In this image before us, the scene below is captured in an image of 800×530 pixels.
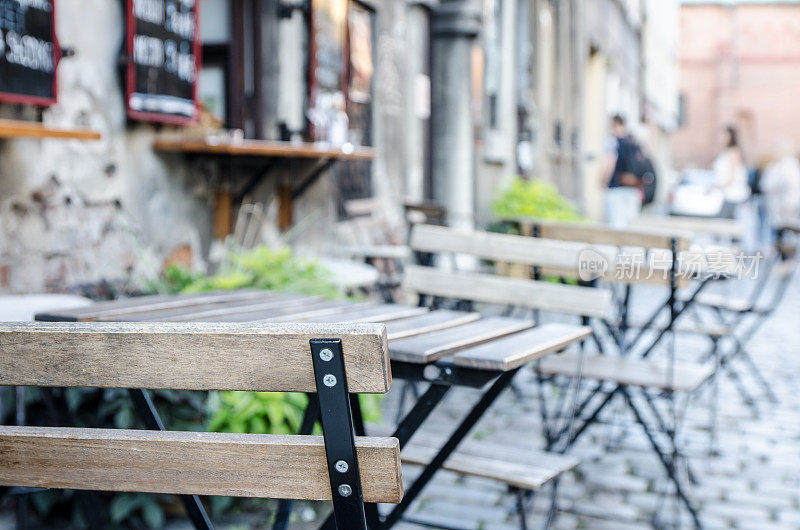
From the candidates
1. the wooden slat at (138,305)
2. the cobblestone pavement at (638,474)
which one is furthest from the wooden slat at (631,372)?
the wooden slat at (138,305)

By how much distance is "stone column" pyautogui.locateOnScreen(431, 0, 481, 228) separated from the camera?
1065 centimetres

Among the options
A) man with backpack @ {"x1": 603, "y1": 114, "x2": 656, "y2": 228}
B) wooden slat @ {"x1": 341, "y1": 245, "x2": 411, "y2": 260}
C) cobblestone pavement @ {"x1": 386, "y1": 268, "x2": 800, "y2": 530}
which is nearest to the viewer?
cobblestone pavement @ {"x1": 386, "y1": 268, "x2": 800, "y2": 530}


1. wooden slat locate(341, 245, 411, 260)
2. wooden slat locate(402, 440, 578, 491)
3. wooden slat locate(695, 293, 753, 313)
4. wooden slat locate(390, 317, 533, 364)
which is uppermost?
wooden slat locate(390, 317, 533, 364)

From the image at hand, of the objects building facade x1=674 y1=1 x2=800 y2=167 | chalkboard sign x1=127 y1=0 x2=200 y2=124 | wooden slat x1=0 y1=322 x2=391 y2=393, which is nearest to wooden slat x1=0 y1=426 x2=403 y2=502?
wooden slat x1=0 y1=322 x2=391 y2=393

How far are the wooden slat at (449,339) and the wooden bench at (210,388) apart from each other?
649mm

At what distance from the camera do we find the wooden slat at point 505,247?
392 centimetres

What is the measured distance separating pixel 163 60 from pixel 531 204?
6322 millimetres

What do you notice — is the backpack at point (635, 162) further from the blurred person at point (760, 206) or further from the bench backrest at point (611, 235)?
the bench backrest at point (611, 235)

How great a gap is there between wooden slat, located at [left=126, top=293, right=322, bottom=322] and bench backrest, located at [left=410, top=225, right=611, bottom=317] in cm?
67

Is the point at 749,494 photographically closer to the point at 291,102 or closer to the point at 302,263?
the point at 302,263

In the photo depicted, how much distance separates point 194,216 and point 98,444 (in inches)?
161

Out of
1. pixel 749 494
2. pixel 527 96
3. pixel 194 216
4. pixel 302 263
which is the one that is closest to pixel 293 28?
pixel 194 216

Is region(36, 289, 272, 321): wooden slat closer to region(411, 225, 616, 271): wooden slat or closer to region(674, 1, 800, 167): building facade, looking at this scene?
region(411, 225, 616, 271): wooden slat

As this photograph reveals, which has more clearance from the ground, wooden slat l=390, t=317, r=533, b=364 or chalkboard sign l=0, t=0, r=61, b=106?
chalkboard sign l=0, t=0, r=61, b=106
